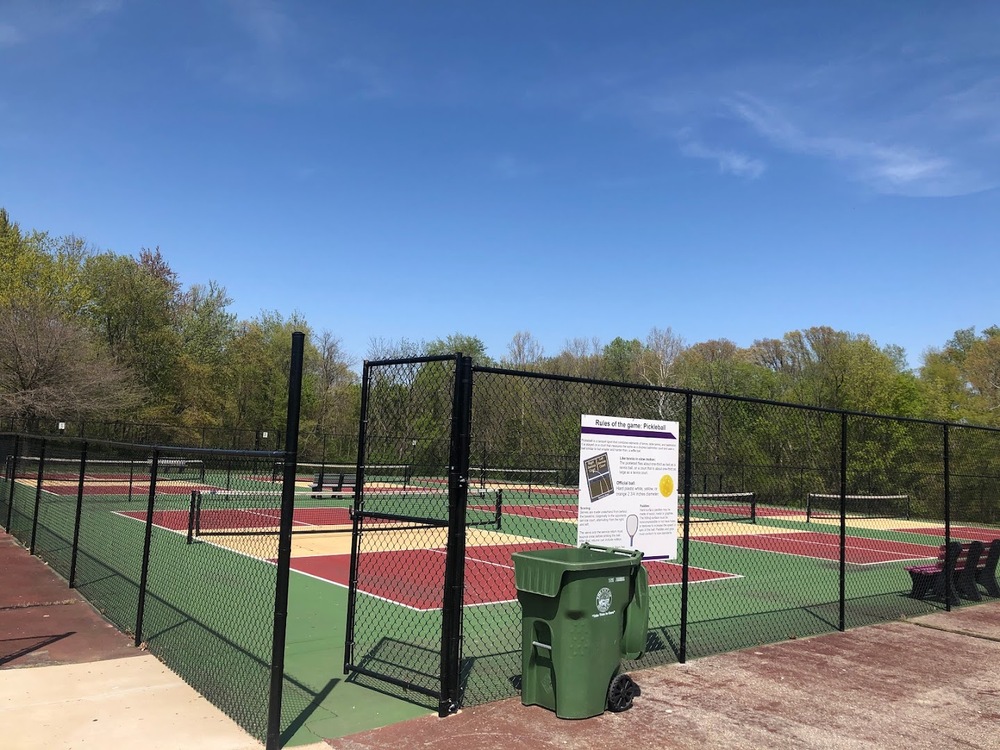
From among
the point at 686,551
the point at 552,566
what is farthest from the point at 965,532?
the point at 552,566

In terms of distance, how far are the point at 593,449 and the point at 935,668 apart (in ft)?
13.0

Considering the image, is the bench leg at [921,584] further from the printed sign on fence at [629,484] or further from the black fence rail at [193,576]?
the black fence rail at [193,576]

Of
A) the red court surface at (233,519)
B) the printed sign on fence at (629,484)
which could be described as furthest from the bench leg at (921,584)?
the red court surface at (233,519)

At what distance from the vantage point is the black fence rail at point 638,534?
586cm

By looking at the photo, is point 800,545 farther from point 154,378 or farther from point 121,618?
point 154,378

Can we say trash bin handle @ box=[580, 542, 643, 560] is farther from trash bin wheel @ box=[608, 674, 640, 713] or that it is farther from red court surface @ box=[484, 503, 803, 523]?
red court surface @ box=[484, 503, 803, 523]

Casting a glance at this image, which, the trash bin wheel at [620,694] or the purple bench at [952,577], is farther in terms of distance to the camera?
the purple bench at [952,577]

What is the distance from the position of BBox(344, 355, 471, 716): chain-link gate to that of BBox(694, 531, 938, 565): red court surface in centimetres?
903

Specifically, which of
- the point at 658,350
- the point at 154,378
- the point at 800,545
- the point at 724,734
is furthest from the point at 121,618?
the point at 658,350

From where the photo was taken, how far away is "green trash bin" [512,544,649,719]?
4.89m

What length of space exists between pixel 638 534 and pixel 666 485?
558mm

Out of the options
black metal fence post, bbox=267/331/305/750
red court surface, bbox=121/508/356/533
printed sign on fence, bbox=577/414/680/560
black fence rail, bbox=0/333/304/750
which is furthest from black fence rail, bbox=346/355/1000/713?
red court surface, bbox=121/508/356/533

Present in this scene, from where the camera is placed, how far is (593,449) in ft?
19.8

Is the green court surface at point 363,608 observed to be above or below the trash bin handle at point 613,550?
below
